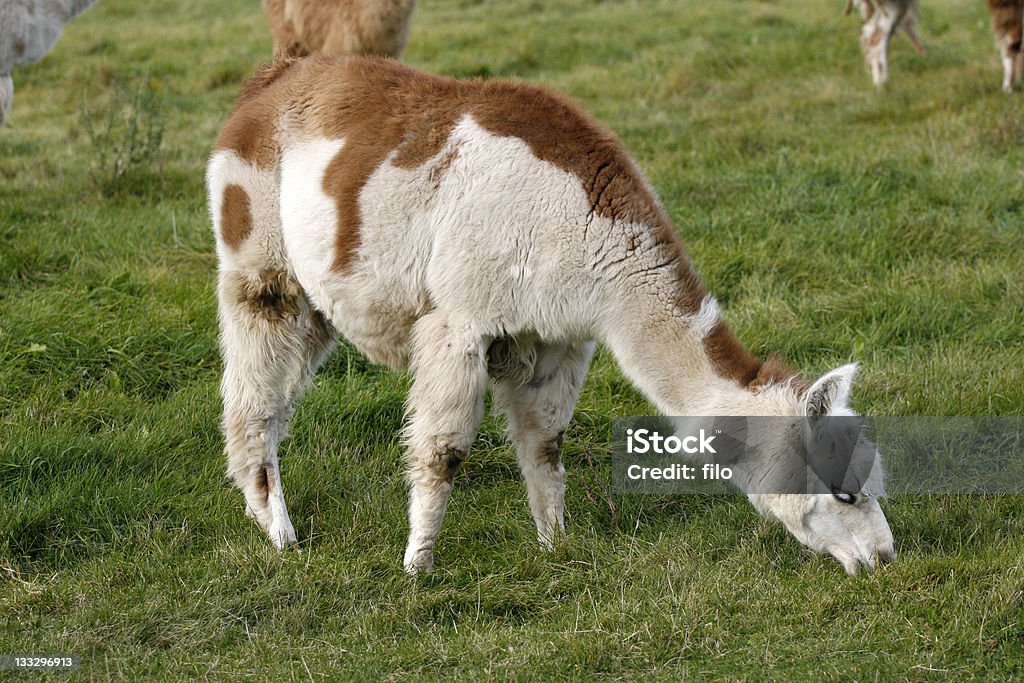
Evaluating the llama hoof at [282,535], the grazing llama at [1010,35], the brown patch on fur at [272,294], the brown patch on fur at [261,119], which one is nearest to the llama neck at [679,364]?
the brown patch on fur at [272,294]

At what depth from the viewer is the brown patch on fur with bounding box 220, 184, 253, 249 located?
470 cm

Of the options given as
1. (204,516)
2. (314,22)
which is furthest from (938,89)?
(204,516)

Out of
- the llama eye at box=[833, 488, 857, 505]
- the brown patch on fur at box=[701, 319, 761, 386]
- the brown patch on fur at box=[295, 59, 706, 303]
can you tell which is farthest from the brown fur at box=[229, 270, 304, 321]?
the llama eye at box=[833, 488, 857, 505]

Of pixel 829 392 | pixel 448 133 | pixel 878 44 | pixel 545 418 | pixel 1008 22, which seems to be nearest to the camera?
pixel 829 392

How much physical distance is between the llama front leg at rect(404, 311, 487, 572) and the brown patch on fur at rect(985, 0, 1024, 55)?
26.2 feet

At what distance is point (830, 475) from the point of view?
3.92 metres

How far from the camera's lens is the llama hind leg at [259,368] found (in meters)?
4.73

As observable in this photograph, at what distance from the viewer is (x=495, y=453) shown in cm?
525

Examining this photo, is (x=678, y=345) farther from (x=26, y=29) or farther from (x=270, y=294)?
(x=26, y=29)

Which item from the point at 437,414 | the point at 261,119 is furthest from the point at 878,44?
the point at 437,414

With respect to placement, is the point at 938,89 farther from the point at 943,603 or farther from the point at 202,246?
the point at 943,603

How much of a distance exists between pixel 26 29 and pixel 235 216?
1711 mm

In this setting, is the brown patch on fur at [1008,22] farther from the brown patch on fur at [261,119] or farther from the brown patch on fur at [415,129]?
the brown patch on fur at [261,119]

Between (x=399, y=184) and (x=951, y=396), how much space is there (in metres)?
2.78
